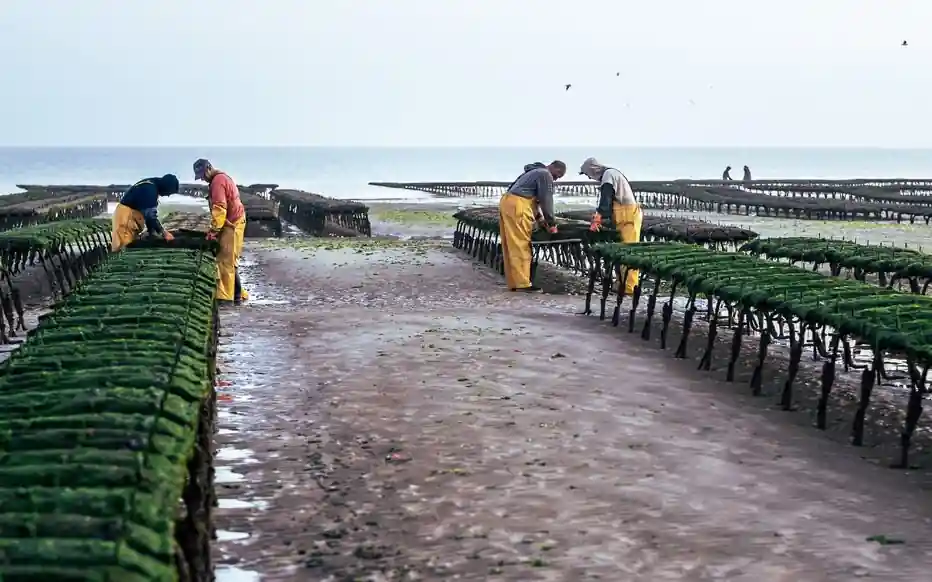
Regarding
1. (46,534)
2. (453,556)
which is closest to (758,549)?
(453,556)

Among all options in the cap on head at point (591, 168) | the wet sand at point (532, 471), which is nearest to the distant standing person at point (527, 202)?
the cap on head at point (591, 168)

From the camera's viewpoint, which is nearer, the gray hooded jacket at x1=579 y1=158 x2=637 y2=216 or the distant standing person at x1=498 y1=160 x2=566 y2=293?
the gray hooded jacket at x1=579 y1=158 x2=637 y2=216

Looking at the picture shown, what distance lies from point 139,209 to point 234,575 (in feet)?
35.2

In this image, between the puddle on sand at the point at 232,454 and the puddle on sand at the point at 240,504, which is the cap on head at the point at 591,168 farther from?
the puddle on sand at the point at 240,504

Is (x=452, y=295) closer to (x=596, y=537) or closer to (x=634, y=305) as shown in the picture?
(x=634, y=305)

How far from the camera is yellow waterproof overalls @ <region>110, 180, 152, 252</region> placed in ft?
51.0

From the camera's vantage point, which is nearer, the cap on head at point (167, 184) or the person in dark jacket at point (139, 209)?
the person in dark jacket at point (139, 209)

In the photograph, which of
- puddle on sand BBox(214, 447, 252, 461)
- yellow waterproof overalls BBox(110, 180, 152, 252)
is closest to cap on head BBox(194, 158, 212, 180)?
yellow waterproof overalls BBox(110, 180, 152, 252)

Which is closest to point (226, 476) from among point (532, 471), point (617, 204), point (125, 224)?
point (532, 471)

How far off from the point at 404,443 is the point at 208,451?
2294mm

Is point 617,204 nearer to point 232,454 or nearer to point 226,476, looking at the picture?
point 232,454

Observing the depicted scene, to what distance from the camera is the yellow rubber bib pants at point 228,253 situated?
15.1 metres

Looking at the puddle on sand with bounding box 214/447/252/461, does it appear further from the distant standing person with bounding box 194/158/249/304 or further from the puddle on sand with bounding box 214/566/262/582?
the distant standing person with bounding box 194/158/249/304

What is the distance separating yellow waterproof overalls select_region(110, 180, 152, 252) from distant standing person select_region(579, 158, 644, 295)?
6.39 meters
